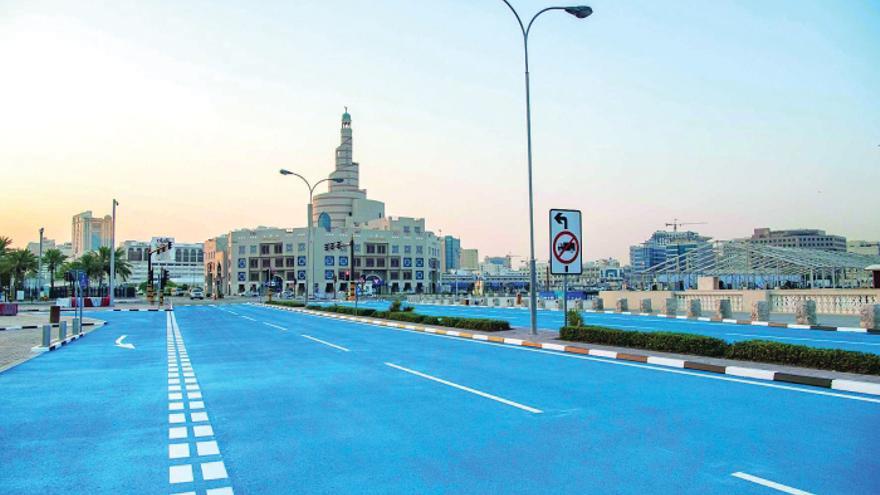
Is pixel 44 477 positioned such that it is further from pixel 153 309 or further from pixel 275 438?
pixel 153 309

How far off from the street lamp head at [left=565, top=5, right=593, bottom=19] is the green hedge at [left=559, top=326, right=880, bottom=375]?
899cm

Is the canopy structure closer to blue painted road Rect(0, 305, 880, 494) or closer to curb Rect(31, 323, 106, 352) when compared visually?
curb Rect(31, 323, 106, 352)

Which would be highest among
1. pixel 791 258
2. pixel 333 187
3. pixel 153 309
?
pixel 333 187

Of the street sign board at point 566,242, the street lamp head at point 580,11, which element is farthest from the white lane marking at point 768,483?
the street lamp head at point 580,11

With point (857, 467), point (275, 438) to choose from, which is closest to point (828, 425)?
point (857, 467)

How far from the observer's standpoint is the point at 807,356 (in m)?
11.2

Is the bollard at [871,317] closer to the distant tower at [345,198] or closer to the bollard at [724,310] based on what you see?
the bollard at [724,310]

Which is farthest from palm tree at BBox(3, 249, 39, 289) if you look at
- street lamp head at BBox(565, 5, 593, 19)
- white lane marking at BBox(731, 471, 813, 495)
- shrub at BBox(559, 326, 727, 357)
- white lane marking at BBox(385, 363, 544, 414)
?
white lane marking at BBox(731, 471, 813, 495)

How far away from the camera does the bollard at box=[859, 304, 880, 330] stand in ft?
68.2

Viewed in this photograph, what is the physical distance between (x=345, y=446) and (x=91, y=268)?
103 m

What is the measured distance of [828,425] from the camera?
280 inches

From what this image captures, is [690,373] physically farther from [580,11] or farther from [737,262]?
[737,262]

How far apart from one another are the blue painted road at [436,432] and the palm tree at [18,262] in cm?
8553

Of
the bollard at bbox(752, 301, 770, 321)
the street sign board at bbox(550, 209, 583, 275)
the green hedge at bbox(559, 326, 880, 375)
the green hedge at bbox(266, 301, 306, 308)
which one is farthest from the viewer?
the green hedge at bbox(266, 301, 306, 308)
